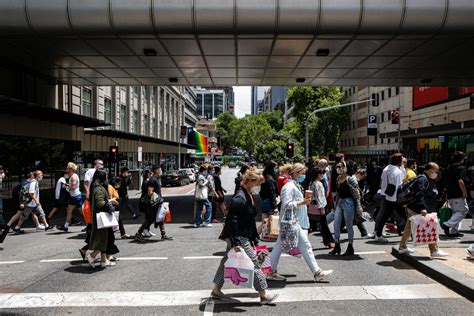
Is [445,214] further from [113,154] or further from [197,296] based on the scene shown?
[113,154]

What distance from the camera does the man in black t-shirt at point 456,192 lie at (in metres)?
10.2

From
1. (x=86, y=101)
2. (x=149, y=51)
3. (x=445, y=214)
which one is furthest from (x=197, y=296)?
(x=86, y=101)

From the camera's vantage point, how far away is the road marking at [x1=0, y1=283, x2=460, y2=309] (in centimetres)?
588

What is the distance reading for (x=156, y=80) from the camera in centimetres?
2139

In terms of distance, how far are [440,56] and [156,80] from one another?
1223 cm

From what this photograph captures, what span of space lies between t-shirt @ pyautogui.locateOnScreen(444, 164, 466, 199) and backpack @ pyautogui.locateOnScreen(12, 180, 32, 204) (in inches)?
418

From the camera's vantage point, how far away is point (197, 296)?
20.2ft

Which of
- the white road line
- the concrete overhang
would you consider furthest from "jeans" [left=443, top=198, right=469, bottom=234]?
the white road line

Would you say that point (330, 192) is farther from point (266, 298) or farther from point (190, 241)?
point (266, 298)

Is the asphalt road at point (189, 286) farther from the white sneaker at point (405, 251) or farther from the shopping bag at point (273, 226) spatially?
the shopping bag at point (273, 226)

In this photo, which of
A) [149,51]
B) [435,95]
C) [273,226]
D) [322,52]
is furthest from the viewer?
[435,95]

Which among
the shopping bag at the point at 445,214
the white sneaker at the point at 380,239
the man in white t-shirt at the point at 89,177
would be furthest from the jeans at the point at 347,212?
the man in white t-shirt at the point at 89,177

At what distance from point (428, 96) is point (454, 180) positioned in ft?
96.0

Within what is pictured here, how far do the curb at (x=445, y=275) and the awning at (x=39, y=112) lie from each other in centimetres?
1248
